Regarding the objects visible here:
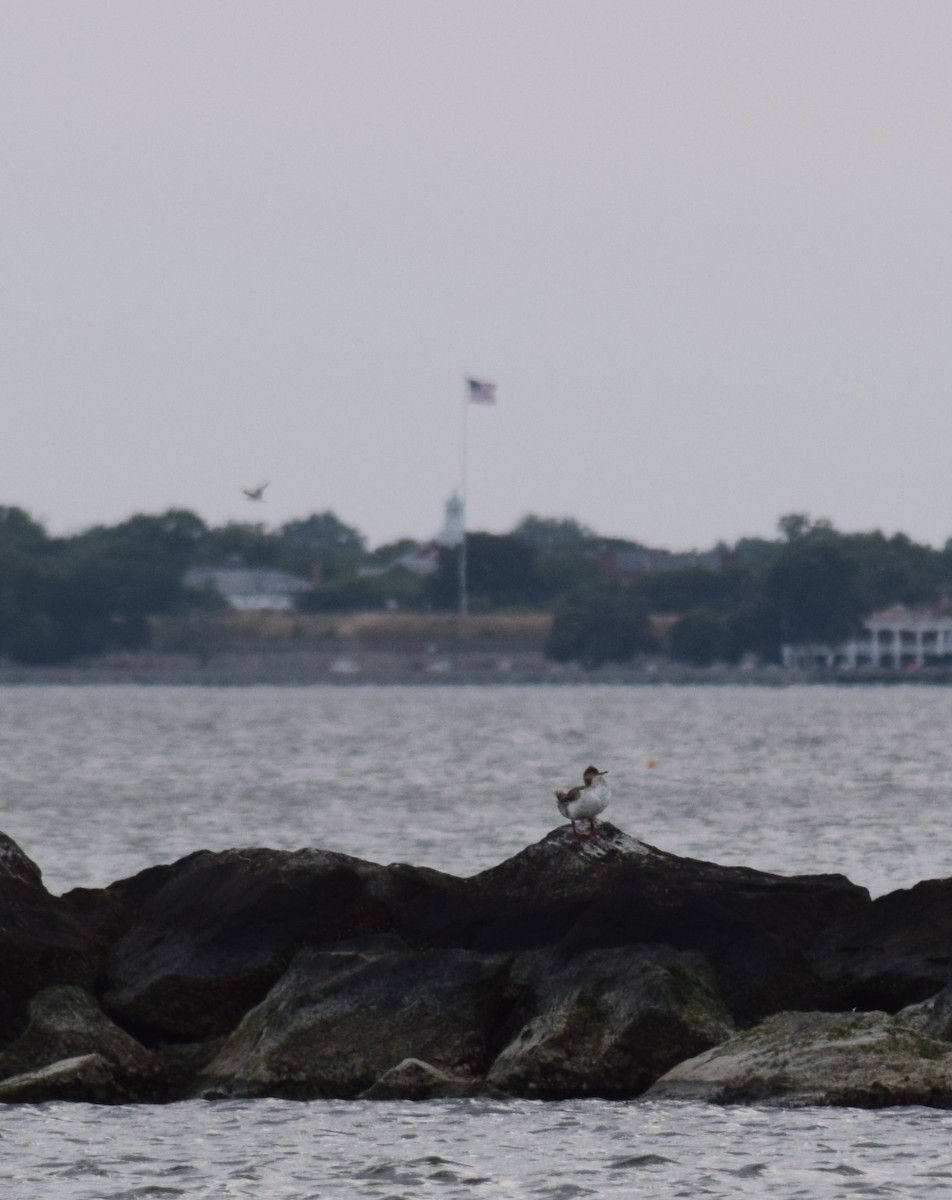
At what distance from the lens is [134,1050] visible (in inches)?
660

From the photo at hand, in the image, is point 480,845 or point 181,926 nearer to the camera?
point 181,926

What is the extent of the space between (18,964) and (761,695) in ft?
549

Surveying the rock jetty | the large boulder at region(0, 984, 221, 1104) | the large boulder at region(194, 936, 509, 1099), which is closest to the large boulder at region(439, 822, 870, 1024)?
the rock jetty

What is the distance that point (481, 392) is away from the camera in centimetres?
12838

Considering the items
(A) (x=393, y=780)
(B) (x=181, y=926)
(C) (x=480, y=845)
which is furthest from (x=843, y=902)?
(A) (x=393, y=780)

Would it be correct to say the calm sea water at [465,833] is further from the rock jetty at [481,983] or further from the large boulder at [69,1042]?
the large boulder at [69,1042]

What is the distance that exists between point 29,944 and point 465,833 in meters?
23.1

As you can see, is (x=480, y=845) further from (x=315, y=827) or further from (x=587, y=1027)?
(x=587, y=1027)

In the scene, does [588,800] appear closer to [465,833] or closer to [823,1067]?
[823,1067]

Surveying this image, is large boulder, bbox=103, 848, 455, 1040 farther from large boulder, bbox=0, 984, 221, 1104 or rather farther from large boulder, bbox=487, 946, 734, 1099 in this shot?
large boulder, bbox=487, 946, 734, 1099

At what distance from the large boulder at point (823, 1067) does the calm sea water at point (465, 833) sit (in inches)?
7.6

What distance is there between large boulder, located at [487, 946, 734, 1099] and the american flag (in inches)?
4393

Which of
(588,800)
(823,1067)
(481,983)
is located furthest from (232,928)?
(823,1067)

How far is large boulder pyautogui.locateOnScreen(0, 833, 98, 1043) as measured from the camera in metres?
17.4
